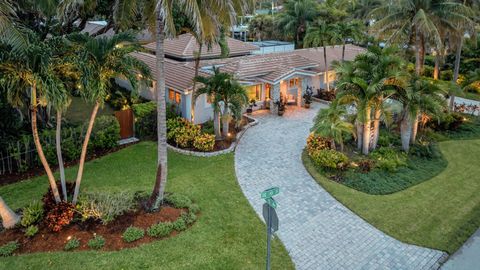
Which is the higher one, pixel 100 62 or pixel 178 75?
pixel 100 62

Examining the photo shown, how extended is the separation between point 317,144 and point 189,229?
8.93m

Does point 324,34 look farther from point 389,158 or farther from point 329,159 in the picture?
point 329,159

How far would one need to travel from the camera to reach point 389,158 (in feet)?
55.8

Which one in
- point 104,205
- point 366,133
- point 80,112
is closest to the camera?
point 104,205

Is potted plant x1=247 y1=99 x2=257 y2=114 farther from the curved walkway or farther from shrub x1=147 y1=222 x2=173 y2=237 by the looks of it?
shrub x1=147 y1=222 x2=173 y2=237

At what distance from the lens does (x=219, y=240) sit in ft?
36.8

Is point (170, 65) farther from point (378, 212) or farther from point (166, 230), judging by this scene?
point (378, 212)

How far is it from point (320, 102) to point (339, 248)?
18025 mm

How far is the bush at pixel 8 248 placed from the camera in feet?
33.6

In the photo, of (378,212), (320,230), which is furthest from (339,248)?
(378,212)

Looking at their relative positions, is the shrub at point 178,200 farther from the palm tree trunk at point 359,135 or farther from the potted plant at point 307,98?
the potted plant at point 307,98

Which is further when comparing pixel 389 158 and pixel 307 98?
pixel 307 98

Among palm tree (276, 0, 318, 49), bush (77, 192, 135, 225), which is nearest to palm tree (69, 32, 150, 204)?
bush (77, 192, 135, 225)

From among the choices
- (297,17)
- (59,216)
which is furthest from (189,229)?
(297,17)
